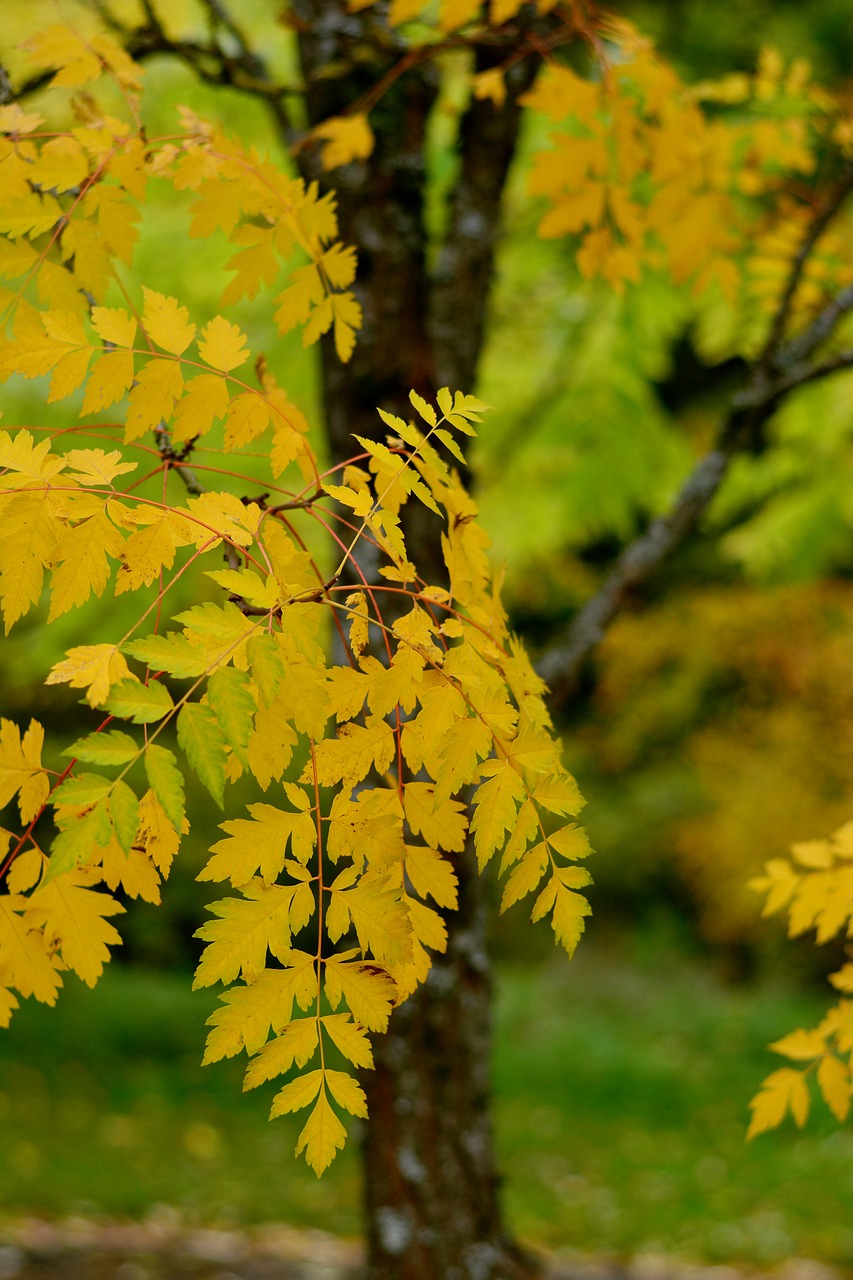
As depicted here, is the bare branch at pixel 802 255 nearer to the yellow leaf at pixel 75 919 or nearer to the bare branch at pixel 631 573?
the bare branch at pixel 631 573

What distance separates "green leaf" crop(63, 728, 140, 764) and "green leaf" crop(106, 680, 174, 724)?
0.06ft

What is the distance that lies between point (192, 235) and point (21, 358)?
27 centimetres

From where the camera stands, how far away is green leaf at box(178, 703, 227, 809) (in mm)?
799

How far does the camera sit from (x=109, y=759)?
81 centimetres

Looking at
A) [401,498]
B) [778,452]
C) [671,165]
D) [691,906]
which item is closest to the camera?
[401,498]

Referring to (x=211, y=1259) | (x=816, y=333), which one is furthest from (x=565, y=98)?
(x=211, y=1259)

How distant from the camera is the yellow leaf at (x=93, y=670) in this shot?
2.63 feet

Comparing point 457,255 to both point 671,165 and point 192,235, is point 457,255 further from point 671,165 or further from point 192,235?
point 192,235

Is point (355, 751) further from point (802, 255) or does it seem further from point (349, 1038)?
point (802, 255)

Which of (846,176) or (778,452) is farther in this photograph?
(778,452)

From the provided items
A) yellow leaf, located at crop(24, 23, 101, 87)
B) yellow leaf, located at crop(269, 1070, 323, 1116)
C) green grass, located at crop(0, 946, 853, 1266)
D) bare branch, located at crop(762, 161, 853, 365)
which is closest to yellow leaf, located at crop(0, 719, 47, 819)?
yellow leaf, located at crop(269, 1070, 323, 1116)

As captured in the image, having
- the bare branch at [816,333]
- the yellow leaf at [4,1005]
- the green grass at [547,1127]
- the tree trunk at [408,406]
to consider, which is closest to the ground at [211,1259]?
the green grass at [547,1127]

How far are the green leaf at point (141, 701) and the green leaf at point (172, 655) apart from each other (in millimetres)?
18

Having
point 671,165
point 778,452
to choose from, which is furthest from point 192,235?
point 778,452
